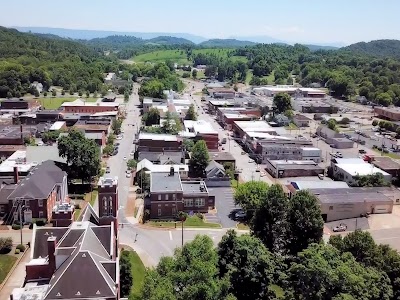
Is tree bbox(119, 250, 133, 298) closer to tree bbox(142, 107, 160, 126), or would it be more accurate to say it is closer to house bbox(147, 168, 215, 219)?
house bbox(147, 168, 215, 219)

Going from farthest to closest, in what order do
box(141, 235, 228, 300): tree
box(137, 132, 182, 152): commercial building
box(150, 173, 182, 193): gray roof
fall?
box(137, 132, 182, 152): commercial building
box(150, 173, 182, 193): gray roof
box(141, 235, 228, 300): tree

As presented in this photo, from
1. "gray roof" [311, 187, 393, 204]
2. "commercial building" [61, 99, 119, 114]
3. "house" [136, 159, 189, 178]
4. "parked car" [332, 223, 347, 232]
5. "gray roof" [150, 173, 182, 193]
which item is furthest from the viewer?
"commercial building" [61, 99, 119, 114]

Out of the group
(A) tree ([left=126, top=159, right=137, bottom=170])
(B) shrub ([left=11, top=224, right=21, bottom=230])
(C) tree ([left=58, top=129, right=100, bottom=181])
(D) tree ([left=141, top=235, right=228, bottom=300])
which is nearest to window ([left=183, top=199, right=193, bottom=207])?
(C) tree ([left=58, top=129, right=100, bottom=181])

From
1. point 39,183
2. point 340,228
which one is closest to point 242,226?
point 340,228

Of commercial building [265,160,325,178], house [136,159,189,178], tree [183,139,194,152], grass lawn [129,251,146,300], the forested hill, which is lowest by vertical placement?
grass lawn [129,251,146,300]

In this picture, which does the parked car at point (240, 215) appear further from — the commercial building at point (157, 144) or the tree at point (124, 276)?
the commercial building at point (157, 144)

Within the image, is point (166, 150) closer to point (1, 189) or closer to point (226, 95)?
point (1, 189)
